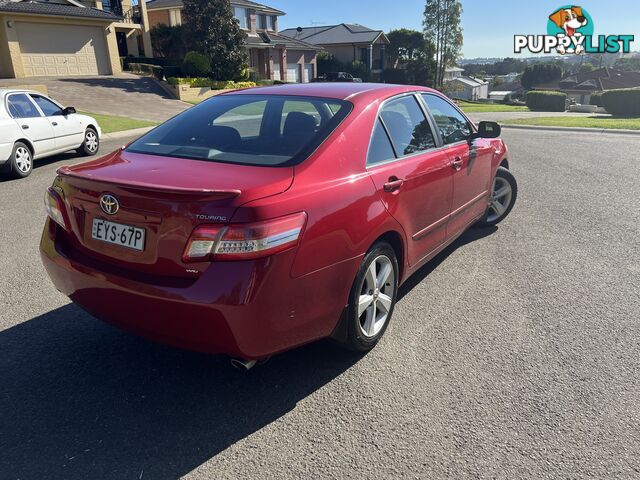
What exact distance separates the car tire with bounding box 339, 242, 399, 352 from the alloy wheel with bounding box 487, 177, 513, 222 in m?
3.00

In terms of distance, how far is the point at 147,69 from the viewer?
108 ft

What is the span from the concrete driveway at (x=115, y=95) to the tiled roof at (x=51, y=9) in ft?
11.8

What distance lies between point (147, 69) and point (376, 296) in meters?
33.9

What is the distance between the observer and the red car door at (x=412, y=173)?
3.39m

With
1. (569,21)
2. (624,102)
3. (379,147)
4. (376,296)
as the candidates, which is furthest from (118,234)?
(569,21)

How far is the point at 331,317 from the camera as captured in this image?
2.91m

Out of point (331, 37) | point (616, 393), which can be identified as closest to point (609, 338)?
point (616, 393)

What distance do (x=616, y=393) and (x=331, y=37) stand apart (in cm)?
6309

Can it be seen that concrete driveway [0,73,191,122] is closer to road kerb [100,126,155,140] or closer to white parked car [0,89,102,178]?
road kerb [100,126,155,140]

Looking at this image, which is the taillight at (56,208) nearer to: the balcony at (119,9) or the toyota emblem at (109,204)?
the toyota emblem at (109,204)

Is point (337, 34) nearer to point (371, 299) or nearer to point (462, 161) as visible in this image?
point (462, 161)

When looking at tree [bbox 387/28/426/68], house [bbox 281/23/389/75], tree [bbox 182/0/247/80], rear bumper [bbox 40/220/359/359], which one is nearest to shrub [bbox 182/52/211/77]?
tree [bbox 182/0/247/80]

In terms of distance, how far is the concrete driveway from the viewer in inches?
849

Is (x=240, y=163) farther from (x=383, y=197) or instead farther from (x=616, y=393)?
(x=616, y=393)
